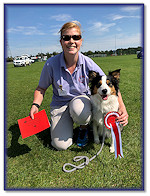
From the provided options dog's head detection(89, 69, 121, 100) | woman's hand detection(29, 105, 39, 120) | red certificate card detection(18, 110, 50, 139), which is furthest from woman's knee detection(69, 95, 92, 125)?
woman's hand detection(29, 105, 39, 120)

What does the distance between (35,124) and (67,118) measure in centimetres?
70

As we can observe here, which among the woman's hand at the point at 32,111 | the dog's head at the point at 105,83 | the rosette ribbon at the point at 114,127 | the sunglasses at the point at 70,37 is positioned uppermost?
the sunglasses at the point at 70,37

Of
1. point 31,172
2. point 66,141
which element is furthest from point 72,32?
point 31,172

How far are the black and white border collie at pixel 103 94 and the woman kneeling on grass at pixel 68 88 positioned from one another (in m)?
0.14

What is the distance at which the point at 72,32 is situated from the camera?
2500 millimetres

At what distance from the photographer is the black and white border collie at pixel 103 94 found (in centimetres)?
237

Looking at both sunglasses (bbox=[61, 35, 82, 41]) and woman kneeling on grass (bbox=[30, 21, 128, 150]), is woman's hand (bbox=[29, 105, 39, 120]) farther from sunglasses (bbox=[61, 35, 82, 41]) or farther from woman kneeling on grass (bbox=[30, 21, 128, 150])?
sunglasses (bbox=[61, 35, 82, 41])

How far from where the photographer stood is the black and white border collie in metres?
2.37

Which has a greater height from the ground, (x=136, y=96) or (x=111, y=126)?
(x=136, y=96)

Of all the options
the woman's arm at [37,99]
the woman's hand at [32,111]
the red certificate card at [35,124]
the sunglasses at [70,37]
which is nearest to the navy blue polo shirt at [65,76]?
the woman's arm at [37,99]

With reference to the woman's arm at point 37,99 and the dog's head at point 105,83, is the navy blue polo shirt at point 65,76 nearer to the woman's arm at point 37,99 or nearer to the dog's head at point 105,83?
the woman's arm at point 37,99

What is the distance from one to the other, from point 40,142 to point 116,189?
59.7 inches

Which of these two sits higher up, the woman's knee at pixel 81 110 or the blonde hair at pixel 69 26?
the blonde hair at pixel 69 26

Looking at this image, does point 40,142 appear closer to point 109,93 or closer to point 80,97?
point 80,97
